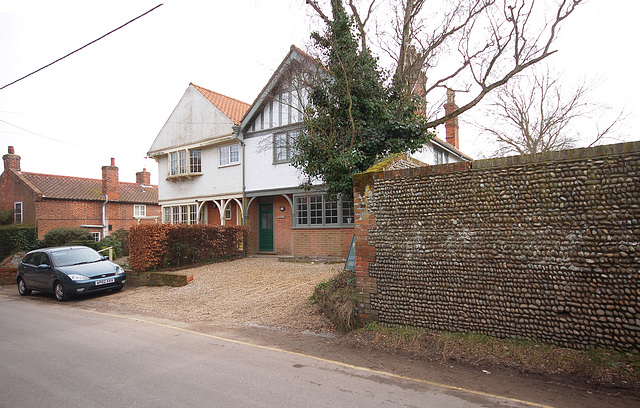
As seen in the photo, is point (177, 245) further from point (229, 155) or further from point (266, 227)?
point (229, 155)

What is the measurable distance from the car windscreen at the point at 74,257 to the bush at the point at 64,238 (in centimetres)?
1056

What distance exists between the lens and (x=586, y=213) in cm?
478

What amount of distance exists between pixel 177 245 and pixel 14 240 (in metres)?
15.3

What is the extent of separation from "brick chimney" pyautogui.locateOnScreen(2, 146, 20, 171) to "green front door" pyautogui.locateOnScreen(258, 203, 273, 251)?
899 inches

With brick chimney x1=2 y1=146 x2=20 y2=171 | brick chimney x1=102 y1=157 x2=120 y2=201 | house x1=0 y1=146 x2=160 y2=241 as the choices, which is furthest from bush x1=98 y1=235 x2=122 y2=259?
brick chimney x1=2 y1=146 x2=20 y2=171

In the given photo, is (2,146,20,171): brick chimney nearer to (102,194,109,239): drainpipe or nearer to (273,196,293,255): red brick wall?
(102,194,109,239): drainpipe

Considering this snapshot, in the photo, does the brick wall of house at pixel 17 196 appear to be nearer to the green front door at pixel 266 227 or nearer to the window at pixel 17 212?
the window at pixel 17 212

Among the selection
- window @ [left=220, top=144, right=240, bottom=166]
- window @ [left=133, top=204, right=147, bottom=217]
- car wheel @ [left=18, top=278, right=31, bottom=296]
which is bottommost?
car wheel @ [left=18, top=278, right=31, bottom=296]

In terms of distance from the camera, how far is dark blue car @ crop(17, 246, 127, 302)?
11.6 metres

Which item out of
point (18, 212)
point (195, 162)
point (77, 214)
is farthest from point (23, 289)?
point (18, 212)

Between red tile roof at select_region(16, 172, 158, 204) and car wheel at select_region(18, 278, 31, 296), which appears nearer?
car wheel at select_region(18, 278, 31, 296)

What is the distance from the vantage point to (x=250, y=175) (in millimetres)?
18531

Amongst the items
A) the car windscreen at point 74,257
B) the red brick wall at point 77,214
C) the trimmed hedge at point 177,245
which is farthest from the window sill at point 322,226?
the red brick wall at point 77,214

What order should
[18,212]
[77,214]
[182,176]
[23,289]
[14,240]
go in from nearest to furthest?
[23,289] < [182,176] < [14,240] < [18,212] < [77,214]
